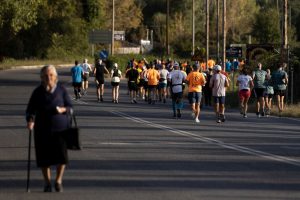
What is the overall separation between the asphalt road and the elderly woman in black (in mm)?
461

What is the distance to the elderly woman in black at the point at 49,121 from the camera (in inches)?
452

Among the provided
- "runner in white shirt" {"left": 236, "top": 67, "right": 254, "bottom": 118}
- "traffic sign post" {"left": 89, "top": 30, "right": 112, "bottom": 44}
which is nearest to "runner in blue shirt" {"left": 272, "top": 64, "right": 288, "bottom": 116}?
"runner in white shirt" {"left": 236, "top": 67, "right": 254, "bottom": 118}

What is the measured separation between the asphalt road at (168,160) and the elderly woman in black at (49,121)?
1.51 feet

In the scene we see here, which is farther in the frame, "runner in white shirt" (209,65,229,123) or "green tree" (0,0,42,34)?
"green tree" (0,0,42,34)

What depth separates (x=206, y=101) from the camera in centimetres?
3603

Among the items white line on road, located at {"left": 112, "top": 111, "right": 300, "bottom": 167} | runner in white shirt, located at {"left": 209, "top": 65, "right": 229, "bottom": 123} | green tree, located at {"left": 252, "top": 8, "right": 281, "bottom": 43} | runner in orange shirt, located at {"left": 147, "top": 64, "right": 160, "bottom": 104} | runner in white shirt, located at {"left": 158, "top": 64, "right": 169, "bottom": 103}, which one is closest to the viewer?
white line on road, located at {"left": 112, "top": 111, "right": 300, "bottom": 167}

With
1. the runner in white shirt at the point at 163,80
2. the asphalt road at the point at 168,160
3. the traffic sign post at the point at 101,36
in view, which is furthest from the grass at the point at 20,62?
the asphalt road at the point at 168,160

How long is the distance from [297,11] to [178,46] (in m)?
16.1

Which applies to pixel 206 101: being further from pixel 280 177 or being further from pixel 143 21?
pixel 143 21

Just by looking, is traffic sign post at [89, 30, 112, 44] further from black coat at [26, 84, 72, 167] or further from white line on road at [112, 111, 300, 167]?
black coat at [26, 84, 72, 167]

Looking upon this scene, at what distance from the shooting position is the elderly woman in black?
11.5m

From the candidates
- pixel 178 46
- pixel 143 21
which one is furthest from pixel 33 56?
pixel 143 21

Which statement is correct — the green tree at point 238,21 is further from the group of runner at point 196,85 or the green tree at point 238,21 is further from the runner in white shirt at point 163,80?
the runner in white shirt at point 163,80

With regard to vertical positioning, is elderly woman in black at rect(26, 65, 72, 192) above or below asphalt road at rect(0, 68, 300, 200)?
above
